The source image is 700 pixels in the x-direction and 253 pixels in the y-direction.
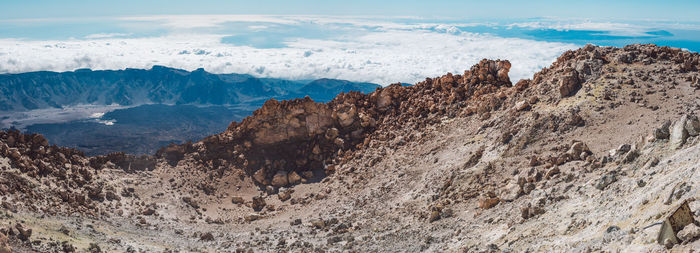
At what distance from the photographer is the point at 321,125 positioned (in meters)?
47.2

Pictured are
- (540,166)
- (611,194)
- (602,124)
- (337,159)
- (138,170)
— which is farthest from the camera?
(337,159)

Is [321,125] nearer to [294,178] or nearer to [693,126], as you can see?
[294,178]

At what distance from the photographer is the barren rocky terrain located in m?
19.2

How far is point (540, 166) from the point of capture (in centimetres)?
2659

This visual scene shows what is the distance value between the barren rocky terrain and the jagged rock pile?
132mm

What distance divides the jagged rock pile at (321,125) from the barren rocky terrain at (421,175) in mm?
132

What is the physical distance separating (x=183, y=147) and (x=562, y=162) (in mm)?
31425

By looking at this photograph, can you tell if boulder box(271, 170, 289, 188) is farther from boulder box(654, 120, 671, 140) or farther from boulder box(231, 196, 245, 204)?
boulder box(654, 120, 671, 140)

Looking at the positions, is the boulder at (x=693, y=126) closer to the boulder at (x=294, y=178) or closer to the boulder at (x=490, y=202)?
the boulder at (x=490, y=202)

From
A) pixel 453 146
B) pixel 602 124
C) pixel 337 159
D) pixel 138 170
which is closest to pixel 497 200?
pixel 602 124

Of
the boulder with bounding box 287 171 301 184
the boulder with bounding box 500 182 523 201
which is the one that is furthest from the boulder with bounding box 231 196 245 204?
the boulder with bounding box 500 182 523 201

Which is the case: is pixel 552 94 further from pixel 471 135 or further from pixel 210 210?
pixel 210 210

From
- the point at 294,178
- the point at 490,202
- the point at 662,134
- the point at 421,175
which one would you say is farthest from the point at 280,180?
the point at 662,134

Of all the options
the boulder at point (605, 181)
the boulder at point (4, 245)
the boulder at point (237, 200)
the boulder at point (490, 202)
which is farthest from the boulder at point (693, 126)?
the boulder at point (237, 200)
